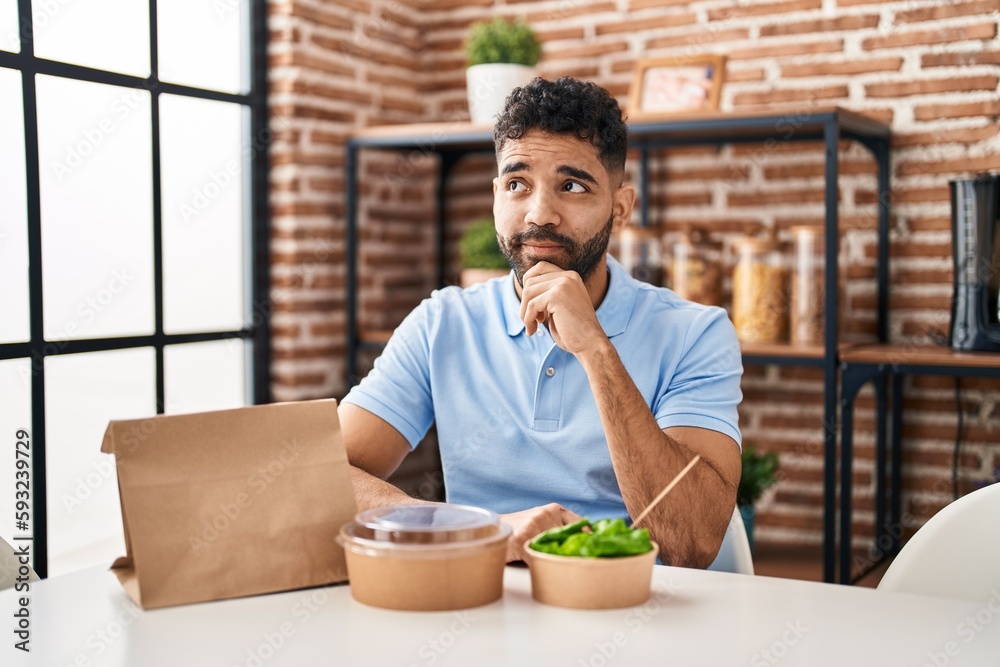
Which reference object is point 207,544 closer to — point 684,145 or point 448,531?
point 448,531

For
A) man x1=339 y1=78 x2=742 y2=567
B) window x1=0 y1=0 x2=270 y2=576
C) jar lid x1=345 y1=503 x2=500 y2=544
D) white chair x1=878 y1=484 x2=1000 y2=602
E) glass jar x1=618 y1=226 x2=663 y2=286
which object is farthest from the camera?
glass jar x1=618 y1=226 x2=663 y2=286

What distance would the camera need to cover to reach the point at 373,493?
1.59m

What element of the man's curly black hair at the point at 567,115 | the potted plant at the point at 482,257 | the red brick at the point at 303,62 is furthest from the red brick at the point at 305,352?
the man's curly black hair at the point at 567,115

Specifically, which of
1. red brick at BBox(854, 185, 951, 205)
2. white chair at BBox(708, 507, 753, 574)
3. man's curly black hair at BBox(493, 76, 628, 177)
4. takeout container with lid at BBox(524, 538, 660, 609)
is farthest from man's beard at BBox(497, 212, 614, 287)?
red brick at BBox(854, 185, 951, 205)

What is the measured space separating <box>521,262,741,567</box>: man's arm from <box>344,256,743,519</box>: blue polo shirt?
0.27 feet

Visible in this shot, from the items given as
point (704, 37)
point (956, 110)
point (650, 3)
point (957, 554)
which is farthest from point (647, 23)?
point (957, 554)

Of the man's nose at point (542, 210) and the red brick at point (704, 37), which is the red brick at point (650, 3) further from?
the man's nose at point (542, 210)

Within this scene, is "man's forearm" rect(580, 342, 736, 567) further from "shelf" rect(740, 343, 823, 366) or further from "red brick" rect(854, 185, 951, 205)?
"red brick" rect(854, 185, 951, 205)

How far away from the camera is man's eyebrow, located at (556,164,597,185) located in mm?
1725

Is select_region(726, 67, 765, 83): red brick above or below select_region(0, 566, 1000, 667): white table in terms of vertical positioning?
above

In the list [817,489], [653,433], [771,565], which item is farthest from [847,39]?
[653,433]

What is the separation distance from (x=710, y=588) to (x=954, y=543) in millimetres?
432

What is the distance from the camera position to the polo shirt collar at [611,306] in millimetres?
1802

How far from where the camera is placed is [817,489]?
300 cm
